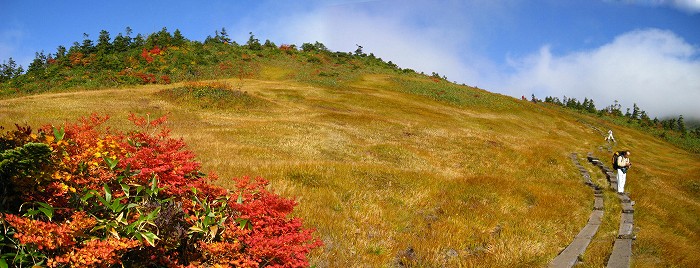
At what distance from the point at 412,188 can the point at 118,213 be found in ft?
32.6

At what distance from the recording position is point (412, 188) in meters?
13.7

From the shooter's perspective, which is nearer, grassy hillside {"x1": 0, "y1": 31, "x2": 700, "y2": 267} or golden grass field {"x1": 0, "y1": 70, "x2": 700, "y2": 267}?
golden grass field {"x1": 0, "y1": 70, "x2": 700, "y2": 267}

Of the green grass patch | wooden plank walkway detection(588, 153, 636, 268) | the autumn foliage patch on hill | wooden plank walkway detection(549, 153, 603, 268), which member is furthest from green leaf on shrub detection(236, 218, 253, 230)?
the green grass patch

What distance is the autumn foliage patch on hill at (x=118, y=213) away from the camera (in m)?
4.29

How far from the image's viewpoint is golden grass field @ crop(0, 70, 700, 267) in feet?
30.9

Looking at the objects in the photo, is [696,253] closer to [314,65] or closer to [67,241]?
[67,241]

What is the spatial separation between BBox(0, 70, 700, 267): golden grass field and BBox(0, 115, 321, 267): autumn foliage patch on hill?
6.87 feet

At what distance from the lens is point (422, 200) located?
1261 centimetres

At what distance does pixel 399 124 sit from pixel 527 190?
21.0 metres

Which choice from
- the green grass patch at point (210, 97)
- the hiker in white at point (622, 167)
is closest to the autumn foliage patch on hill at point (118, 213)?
the hiker in white at point (622, 167)

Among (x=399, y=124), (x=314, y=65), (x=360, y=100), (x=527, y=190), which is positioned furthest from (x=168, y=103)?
(x=314, y=65)

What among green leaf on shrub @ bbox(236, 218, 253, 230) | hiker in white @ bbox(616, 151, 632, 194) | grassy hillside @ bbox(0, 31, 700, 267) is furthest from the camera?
hiker in white @ bbox(616, 151, 632, 194)

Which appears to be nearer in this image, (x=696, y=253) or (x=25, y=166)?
(x=25, y=166)

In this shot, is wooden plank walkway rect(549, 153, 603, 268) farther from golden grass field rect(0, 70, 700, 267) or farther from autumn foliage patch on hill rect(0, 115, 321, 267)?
autumn foliage patch on hill rect(0, 115, 321, 267)
